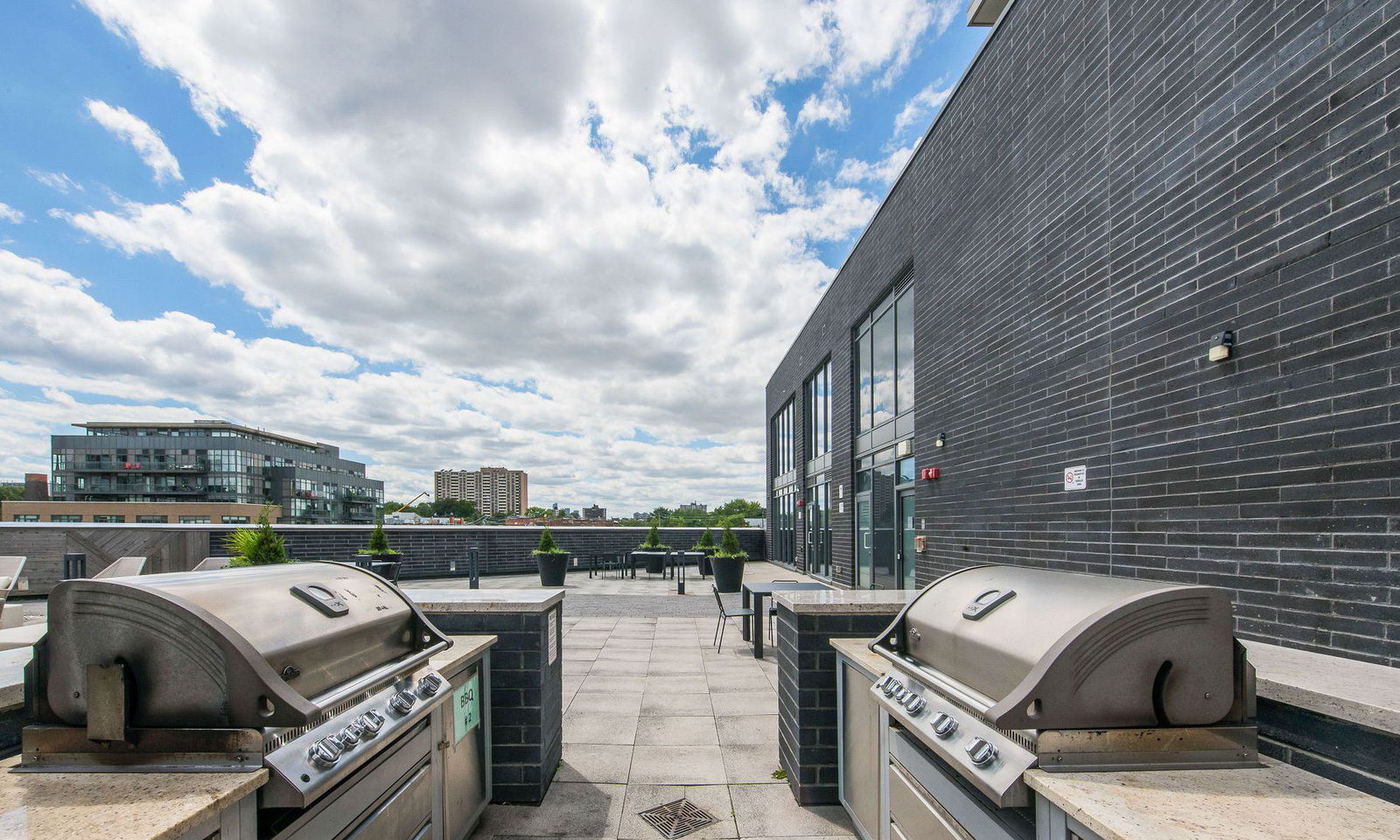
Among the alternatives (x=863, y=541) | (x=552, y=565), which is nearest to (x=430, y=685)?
(x=863, y=541)

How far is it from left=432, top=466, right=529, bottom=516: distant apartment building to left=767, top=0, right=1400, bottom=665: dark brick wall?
111695mm

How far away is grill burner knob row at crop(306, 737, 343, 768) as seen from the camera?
1670 mm

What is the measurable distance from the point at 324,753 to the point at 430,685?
2.57 ft

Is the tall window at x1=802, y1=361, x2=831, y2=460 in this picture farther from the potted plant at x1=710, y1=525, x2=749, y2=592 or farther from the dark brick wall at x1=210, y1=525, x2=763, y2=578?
the dark brick wall at x1=210, y1=525, x2=763, y2=578

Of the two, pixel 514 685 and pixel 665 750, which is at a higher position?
pixel 514 685

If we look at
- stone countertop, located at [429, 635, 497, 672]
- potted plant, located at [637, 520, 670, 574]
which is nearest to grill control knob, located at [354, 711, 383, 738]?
stone countertop, located at [429, 635, 497, 672]

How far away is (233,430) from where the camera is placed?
77625mm

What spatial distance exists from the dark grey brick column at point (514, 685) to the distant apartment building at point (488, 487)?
369 feet

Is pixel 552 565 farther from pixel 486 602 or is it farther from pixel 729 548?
pixel 486 602

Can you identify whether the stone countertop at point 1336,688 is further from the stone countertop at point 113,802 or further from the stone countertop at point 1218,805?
the stone countertop at point 113,802

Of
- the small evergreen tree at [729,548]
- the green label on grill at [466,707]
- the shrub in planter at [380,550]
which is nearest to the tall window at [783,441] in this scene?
the small evergreen tree at [729,548]

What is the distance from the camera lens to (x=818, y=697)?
3.53 metres

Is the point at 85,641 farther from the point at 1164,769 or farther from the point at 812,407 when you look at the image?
the point at 812,407

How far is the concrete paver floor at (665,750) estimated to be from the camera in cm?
333
